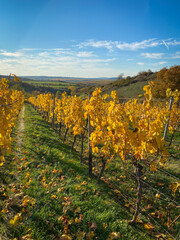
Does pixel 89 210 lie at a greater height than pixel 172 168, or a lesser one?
greater

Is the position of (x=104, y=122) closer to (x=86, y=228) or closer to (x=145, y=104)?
(x=145, y=104)

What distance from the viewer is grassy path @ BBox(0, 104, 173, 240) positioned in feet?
8.86

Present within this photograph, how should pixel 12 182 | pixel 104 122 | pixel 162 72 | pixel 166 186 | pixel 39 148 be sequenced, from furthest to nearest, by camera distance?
pixel 162 72, pixel 39 148, pixel 166 186, pixel 104 122, pixel 12 182

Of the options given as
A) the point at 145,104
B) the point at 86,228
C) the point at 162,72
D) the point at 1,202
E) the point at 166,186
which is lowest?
the point at 166,186

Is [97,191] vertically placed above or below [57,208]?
below

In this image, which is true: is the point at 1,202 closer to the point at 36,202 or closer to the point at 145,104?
the point at 36,202

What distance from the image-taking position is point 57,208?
10.6 feet

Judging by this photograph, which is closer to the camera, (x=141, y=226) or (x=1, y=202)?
(x=1, y=202)

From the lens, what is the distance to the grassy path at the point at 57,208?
2.70 m

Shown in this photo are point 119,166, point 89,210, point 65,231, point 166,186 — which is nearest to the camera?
point 65,231

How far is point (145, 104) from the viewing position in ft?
10.1

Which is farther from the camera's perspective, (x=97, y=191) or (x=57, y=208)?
(x=97, y=191)

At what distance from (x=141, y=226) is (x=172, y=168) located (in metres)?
4.30

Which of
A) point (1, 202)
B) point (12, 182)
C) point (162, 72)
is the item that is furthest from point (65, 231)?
point (162, 72)
